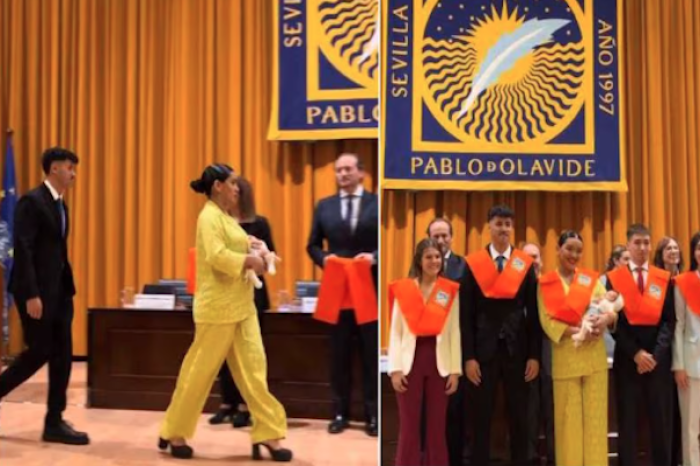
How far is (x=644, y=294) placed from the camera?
8.92 ft

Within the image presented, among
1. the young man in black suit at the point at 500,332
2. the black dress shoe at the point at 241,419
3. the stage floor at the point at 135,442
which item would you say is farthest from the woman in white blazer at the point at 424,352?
the black dress shoe at the point at 241,419

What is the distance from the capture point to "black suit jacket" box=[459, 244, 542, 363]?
8.44ft

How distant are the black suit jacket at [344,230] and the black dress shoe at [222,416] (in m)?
0.85

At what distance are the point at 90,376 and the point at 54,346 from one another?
2.56ft

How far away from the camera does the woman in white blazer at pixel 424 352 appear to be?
2408 mm

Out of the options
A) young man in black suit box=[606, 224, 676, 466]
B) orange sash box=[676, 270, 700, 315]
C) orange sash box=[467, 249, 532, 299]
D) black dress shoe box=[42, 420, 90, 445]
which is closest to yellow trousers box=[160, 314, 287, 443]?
black dress shoe box=[42, 420, 90, 445]

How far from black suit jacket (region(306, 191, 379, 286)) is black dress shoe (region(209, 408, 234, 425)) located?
2.80ft

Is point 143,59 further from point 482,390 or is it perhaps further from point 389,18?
point 482,390

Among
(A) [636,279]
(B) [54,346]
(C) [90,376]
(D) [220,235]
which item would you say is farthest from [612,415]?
(C) [90,376]

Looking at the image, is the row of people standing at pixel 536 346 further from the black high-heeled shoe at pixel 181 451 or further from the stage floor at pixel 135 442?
the black high-heeled shoe at pixel 181 451

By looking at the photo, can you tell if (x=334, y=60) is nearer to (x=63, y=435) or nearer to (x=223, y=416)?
(x=223, y=416)

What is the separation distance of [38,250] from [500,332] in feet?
5.92

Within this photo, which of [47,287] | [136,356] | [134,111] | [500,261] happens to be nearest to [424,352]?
[500,261]

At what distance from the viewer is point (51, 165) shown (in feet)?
10.0
